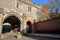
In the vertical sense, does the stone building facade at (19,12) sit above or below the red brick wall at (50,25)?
above

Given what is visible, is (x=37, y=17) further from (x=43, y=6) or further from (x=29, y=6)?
(x=43, y=6)

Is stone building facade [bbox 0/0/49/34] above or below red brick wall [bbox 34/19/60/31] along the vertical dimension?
above

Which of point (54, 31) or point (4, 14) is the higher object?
point (4, 14)

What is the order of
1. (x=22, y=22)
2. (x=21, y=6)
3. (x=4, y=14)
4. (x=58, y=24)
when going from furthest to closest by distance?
(x=21, y=6) → (x=22, y=22) → (x=4, y=14) → (x=58, y=24)

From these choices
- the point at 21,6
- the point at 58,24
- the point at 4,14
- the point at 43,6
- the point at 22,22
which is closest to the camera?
the point at 58,24

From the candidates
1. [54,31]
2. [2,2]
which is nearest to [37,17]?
[2,2]

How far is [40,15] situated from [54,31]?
12.9 metres

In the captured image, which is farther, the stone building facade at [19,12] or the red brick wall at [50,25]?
the stone building facade at [19,12]

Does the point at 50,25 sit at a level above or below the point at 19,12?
below

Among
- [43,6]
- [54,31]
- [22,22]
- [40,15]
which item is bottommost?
[54,31]

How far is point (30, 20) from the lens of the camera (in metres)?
27.8

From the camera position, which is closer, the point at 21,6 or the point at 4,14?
the point at 4,14

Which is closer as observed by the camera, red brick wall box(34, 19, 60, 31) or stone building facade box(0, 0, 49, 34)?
red brick wall box(34, 19, 60, 31)

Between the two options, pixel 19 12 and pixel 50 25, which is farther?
pixel 19 12
